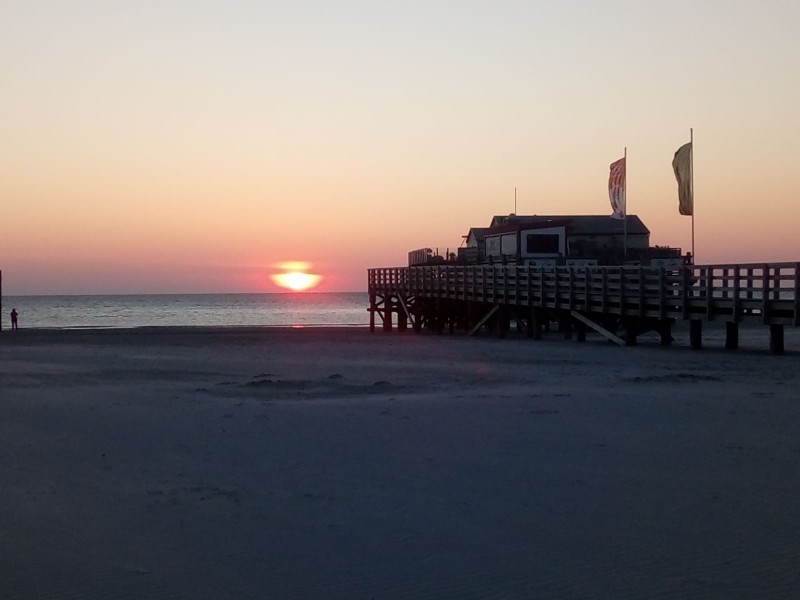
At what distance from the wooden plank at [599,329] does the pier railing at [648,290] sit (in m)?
0.25

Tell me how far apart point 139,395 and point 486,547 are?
9439 millimetres

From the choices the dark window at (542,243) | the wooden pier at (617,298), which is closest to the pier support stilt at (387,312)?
the wooden pier at (617,298)

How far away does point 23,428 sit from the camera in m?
11.3

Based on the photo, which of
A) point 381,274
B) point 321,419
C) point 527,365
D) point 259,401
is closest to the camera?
point 321,419

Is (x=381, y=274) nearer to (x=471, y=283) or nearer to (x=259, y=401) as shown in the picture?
(x=471, y=283)

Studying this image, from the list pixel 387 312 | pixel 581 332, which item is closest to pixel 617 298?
pixel 581 332

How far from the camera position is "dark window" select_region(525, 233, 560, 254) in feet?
143

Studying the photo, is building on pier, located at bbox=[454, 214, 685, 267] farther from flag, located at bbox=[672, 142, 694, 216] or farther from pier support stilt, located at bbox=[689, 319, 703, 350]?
pier support stilt, located at bbox=[689, 319, 703, 350]

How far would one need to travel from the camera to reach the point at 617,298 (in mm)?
26422

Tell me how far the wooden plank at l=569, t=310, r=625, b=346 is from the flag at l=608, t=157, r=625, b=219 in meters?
9.94

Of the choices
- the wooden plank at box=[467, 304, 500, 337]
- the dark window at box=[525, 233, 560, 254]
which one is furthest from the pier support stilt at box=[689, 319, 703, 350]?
the dark window at box=[525, 233, 560, 254]

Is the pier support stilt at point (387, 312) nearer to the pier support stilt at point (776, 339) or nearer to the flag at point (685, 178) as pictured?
the flag at point (685, 178)

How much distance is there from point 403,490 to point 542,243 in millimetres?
36803

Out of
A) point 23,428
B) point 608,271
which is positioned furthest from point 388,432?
point 608,271
